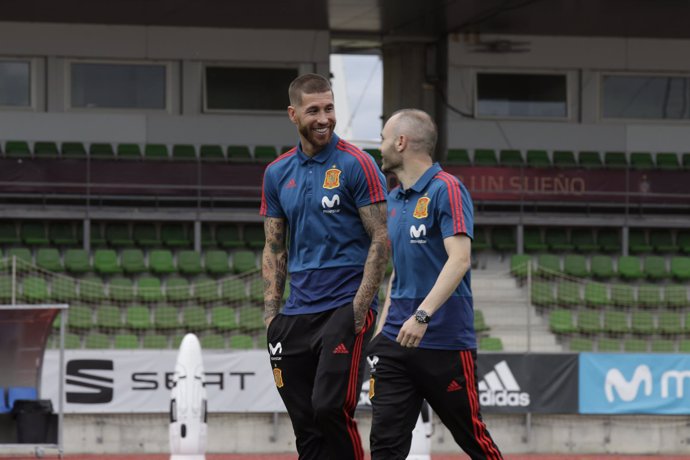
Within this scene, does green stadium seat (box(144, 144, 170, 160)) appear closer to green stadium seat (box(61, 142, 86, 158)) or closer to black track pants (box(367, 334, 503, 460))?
green stadium seat (box(61, 142, 86, 158))

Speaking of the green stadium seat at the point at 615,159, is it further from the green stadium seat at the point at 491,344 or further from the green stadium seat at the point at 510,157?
the green stadium seat at the point at 491,344

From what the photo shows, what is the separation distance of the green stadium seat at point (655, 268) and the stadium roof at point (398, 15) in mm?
4822

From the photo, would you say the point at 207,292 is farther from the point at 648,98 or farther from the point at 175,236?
the point at 648,98

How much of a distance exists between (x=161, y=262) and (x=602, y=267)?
A: 7.57 metres

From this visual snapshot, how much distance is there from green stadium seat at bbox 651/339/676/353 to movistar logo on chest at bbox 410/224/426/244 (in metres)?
11.1

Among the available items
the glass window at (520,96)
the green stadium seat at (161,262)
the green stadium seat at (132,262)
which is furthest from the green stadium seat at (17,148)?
the glass window at (520,96)

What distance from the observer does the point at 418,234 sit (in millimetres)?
5965

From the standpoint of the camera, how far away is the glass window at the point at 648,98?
1105 inches

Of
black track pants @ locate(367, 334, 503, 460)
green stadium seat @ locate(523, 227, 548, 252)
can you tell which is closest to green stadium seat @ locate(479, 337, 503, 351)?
green stadium seat @ locate(523, 227, 548, 252)

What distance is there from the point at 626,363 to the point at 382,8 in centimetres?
1265

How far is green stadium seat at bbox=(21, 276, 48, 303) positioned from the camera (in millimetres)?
16250

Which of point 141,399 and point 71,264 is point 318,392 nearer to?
point 141,399

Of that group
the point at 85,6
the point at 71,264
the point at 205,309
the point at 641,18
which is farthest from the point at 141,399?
the point at 641,18

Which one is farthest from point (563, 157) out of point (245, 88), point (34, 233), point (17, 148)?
point (17, 148)
